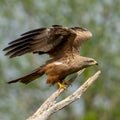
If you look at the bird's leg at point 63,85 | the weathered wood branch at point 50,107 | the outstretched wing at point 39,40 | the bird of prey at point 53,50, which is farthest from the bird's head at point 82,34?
the weathered wood branch at point 50,107

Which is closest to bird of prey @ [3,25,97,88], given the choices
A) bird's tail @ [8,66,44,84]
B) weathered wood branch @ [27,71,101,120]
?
bird's tail @ [8,66,44,84]

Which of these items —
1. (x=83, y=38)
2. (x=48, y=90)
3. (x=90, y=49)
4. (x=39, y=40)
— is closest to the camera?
(x=39, y=40)

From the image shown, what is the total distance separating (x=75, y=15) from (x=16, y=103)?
3.22 meters

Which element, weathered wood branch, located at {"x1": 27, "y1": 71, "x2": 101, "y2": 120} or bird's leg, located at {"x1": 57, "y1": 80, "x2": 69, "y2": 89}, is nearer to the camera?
weathered wood branch, located at {"x1": 27, "y1": 71, "x2": 101, "y2": 120}

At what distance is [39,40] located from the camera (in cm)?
841

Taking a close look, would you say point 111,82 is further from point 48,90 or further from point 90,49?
point 48,90

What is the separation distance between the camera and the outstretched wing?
326 inches

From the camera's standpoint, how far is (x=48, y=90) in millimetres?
20484

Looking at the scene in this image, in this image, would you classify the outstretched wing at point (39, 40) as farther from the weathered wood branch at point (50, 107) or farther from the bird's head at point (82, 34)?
the weathered wood branch at point (50, 107)

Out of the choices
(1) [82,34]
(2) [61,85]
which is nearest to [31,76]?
(2) [61,85]

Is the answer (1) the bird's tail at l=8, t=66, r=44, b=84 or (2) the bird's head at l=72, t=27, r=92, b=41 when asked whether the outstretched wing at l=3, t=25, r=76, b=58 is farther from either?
(2) the bird's head at l=72, t=27, r=92, b=41

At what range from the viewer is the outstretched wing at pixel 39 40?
829 centimetres

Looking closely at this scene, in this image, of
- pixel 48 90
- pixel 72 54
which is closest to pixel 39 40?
pixel 72 54

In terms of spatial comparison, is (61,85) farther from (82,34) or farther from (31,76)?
(82,34)
